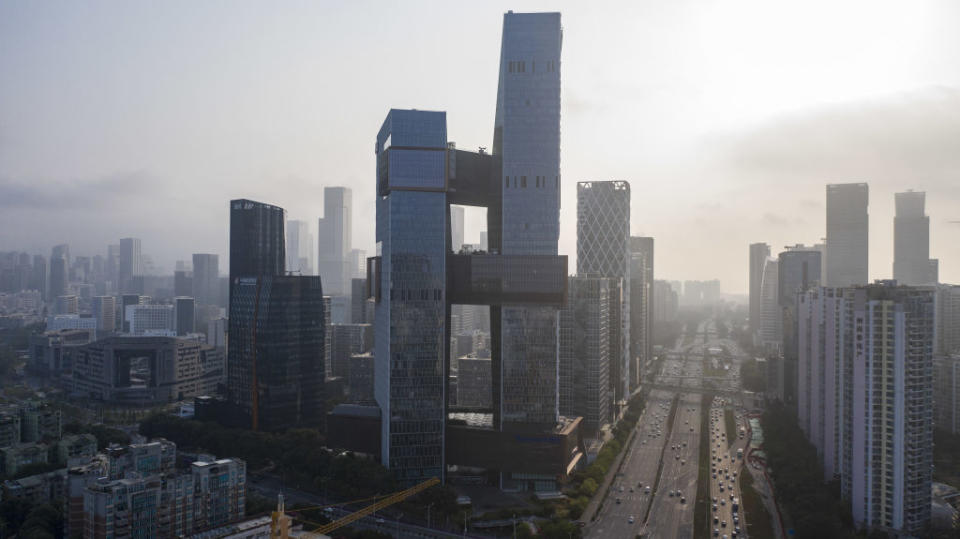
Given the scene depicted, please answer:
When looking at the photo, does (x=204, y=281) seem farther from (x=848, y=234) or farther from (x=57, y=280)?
(x=848, y=234)

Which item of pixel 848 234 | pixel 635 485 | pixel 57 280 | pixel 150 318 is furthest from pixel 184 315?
pixel 848 234

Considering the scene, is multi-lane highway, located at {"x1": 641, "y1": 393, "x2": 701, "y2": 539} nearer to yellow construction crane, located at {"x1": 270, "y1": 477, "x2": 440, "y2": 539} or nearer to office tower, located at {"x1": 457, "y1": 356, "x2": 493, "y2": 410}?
yellow construction crane, located at {"x1": 270, "y1": 477, "x2": 440, "y2": 539}

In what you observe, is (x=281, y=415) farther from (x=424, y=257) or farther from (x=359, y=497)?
(x=424, y=257)

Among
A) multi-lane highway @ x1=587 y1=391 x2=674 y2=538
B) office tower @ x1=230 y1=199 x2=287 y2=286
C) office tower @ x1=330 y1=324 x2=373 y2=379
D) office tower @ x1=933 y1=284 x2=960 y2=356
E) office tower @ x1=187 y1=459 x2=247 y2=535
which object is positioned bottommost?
multi-lane highway @ x1=587 y1=391 x2=674 y2=538

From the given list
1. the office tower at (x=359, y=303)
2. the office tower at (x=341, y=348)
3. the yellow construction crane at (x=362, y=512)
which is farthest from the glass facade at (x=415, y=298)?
the office tower at (x=359, y=303)

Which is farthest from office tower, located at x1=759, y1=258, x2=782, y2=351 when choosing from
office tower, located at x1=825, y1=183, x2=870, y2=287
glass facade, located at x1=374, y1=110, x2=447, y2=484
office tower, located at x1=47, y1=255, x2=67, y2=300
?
office tower, located at x1=47, y1=255, x2=67, y2=300

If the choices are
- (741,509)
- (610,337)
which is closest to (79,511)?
(741,509)

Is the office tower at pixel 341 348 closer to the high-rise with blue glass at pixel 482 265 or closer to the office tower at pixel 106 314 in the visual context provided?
the high-rise with blue glass at pixel 482 265

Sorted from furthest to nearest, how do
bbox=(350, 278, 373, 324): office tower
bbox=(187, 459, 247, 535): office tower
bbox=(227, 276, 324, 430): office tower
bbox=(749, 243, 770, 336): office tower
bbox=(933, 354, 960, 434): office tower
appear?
bbox=(749, 243, 770, 336): office tower < bbox=(350, 278, 373, 324): office tower < bbox=(933, 354, 960, 434): office tower < bbox=(227, 276, 324, 430): office tower < bbox=(187, 459, 247, 535): office tower
